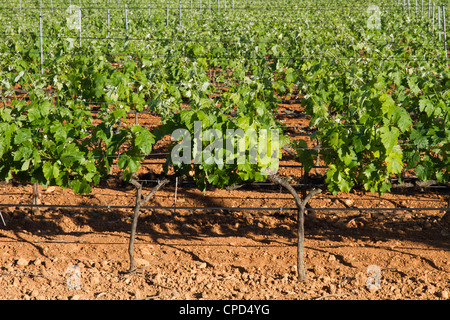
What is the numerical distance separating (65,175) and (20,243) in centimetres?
129

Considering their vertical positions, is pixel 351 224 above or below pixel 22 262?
above

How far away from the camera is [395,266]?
5039 mm

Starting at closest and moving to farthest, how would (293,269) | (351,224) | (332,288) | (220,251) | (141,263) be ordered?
(332,288) < (293,269) < (141,263) < (220,251) < (351,224)

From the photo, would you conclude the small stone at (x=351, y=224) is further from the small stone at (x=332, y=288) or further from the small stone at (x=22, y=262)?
the small stone at (x=22, y=262)

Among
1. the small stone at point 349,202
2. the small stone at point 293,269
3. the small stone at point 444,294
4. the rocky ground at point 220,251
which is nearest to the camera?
the small stone at point 444,294

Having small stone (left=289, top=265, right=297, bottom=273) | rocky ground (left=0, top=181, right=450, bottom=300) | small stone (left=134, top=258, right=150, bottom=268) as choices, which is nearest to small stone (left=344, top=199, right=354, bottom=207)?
rocky ground (left=0, top=181, right=450, bottom=300)

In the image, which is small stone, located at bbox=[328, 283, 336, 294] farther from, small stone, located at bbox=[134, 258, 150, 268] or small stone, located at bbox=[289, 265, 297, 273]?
small stone, located at bbox=[134, 258, 150, 268]

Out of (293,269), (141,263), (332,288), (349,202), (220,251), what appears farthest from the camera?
(349,202)

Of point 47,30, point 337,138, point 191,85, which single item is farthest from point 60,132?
point 47,30

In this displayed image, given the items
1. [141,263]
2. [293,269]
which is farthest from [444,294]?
[141,263]

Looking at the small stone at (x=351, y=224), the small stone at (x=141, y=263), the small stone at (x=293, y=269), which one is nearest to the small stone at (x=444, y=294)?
the small stone at (x=293, y=269)

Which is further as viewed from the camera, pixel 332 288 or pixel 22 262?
pixel 22 262

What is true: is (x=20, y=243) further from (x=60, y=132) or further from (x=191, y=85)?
(x=191, y=85)

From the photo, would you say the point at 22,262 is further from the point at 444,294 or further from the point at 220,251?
the point at 444,294
